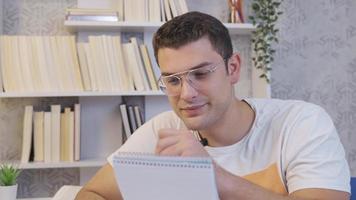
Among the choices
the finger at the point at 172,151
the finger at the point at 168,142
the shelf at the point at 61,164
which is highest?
the finger at the point at 168,142

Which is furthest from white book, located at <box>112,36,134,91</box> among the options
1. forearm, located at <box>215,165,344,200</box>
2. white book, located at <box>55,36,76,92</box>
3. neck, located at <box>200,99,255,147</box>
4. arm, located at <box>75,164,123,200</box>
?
forearm, located at <box>215,165,344,200</box>

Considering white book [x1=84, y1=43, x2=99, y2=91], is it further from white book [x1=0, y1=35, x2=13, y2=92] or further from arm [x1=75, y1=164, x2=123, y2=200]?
arm [x1=75, y1=164, x2=123, y2=200]

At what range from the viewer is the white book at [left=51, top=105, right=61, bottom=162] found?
6.44ft

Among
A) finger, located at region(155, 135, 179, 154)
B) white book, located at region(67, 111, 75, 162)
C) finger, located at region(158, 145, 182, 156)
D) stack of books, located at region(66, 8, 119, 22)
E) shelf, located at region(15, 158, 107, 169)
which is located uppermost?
stack of books, located at region(66, 8, 119, 22)

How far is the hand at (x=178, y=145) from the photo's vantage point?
0.73 m

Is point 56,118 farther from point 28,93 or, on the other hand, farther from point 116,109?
point 116,109

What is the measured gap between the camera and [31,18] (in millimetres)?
2139

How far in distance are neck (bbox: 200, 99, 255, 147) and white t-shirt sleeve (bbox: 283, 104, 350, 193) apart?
144mm

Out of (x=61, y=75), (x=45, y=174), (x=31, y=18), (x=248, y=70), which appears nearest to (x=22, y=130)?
(x=45, y=174)

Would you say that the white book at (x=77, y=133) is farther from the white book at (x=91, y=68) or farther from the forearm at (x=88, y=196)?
the forearm at (x=88, y=196)

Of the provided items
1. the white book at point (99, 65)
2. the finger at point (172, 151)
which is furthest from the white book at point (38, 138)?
the finger at point (172, 151)

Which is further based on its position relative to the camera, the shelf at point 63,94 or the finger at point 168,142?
the shelf at point 63,94

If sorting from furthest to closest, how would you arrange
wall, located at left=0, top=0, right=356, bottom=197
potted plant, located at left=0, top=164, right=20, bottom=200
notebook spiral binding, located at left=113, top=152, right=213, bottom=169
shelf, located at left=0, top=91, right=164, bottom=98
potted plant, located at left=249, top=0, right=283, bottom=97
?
wall, located at left=0, top=0, right=356, bottom=197 → potted plant, located at left=249, top=0, right=283, bottom=97 → shelf, located at left=0, top=91, right=164, bottom=98 → potted plant, located at left=0, top=164, right=20, bottom=200 → notebook spiral binding, located at left=113, top=152, right=213, bottom=169

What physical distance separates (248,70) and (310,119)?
127cm
